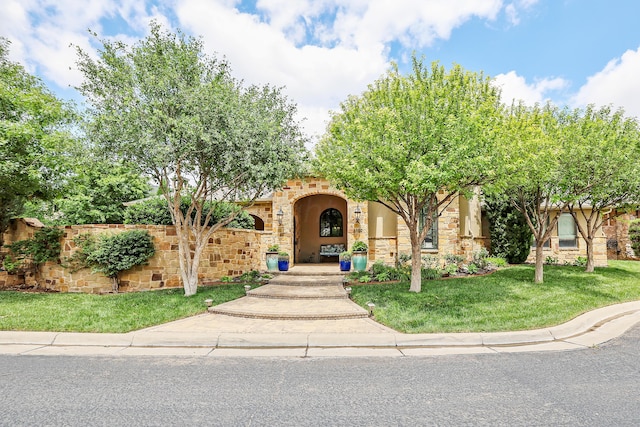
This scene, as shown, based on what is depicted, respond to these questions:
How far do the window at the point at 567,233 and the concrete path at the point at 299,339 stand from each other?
11.3m

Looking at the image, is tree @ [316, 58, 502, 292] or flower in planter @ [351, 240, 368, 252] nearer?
tree @ [316, 58, 502, 292]

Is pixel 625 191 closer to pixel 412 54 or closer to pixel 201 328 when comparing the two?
pixel 412 54

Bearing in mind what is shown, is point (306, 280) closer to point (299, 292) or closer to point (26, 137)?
point (299, 292)

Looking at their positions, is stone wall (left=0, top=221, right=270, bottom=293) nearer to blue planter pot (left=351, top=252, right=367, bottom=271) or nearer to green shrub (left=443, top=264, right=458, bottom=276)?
blue planter pot (left=351, top=252, right=367, bottom=271)

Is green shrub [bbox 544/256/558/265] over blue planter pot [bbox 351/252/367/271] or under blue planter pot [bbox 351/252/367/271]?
under

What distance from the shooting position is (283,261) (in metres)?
13.0

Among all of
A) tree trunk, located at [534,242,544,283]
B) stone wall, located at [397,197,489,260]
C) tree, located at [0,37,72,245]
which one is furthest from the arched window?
tree, located at [0,37,72,245]

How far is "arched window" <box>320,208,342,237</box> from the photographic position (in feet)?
57.9

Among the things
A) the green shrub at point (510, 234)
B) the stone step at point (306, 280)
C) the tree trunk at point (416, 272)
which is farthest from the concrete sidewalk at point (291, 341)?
the green shrub at point (510, 234)

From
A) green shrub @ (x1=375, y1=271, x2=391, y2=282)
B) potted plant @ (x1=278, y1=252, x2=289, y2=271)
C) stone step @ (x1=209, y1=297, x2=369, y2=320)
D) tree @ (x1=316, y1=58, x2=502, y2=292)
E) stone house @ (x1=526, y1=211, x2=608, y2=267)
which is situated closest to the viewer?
stone step @ (x1=209, y1=297, x2=369, y2=320)

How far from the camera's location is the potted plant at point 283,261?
13.0m

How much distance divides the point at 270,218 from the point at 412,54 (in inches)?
347

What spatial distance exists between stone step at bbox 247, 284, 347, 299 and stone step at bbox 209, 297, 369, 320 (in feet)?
0.70

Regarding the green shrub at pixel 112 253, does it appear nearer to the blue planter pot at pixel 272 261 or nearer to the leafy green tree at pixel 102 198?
the blue planter pot at pixel 272 261
